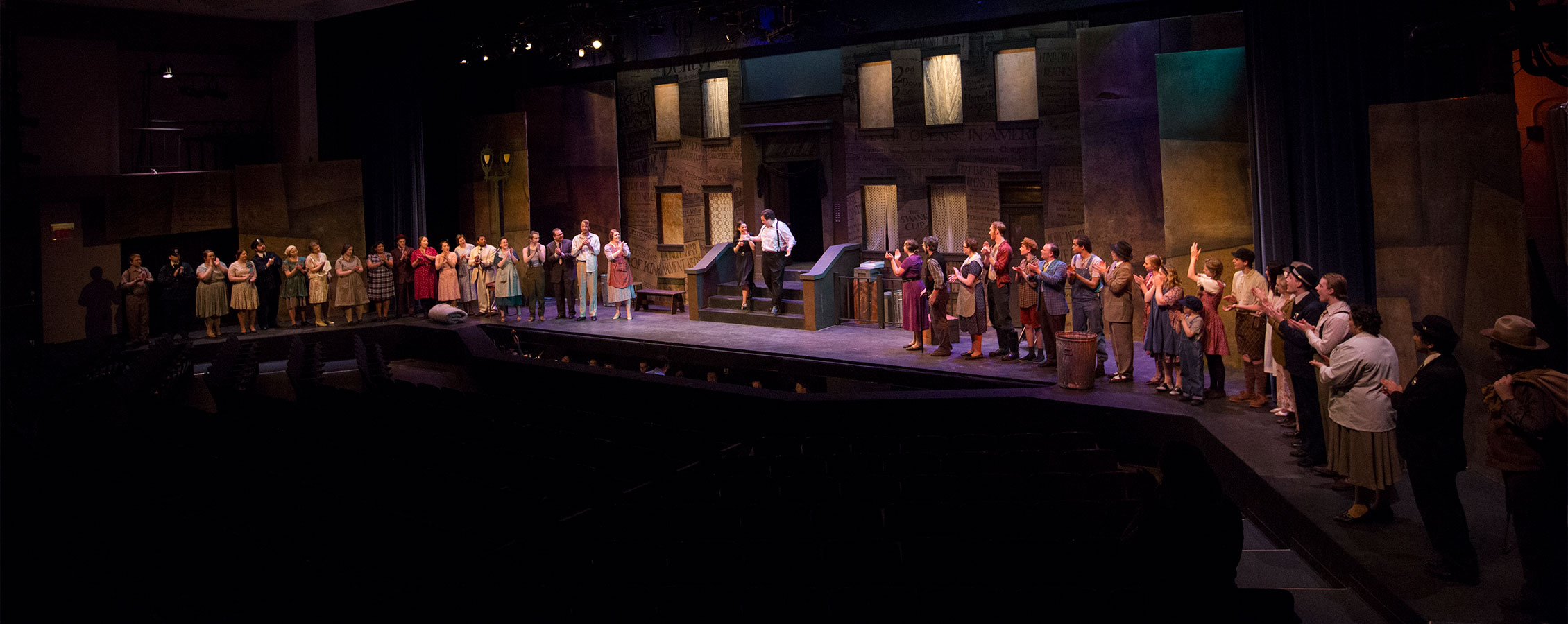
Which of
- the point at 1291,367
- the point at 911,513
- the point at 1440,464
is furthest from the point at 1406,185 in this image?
the point at 911,513

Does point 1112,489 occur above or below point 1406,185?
below

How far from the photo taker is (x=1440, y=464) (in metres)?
5.09

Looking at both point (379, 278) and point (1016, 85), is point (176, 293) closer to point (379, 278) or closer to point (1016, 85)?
point (379, 278)

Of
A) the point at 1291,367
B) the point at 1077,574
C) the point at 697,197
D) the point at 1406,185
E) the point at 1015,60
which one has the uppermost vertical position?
the point at 1015,60

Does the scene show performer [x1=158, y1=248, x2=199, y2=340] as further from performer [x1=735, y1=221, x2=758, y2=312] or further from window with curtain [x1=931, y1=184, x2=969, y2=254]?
window with curtain [x1=931, y1=184, x2=969, y2=254]

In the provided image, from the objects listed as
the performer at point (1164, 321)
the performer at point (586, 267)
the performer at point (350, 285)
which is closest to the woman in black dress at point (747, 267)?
the performer at point (586, 267)

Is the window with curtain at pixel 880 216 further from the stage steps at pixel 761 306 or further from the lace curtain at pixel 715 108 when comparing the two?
the lace curtain at pixel 715 108

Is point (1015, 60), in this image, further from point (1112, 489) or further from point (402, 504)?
point (402, 504)

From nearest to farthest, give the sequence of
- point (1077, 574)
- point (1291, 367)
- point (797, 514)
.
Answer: point (1077, 574), point (797, 514), point (1291, 367)

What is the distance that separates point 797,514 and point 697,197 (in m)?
12.9

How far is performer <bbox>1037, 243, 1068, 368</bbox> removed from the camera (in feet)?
33.7

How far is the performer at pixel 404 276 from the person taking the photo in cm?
1611

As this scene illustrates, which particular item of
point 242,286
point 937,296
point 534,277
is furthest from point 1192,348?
point 242,286

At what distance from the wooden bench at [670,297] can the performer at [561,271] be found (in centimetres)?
139
